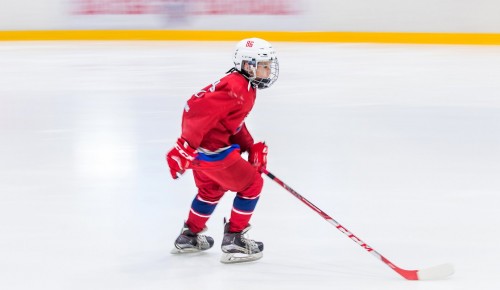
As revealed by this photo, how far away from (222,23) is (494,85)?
4091 millimetres

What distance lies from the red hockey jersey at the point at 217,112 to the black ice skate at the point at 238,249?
365 millimetres

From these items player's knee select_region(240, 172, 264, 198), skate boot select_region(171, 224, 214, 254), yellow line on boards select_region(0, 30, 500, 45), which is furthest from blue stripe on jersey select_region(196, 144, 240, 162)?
yellow line on boards select_region(0, 30, 500, 45)

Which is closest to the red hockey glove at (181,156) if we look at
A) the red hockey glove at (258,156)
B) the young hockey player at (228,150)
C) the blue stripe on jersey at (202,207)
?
the young hockey player at (228,150)

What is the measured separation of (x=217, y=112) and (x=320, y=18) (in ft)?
24.5

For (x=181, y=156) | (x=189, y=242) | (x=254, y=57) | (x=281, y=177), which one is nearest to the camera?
(x=181, y=156)

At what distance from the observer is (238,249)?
2926 mm

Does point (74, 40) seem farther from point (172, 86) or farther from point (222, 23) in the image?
point (172, 86)

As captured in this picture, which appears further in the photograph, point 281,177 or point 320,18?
point 320,18

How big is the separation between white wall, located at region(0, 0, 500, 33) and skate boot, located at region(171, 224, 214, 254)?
7.12 meters

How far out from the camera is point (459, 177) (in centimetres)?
416

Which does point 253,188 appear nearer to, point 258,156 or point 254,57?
point 258,156

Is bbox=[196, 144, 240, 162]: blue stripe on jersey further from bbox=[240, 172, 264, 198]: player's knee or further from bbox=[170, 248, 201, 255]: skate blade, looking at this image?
bbox=[170, 248, 201, 255]: skate blade

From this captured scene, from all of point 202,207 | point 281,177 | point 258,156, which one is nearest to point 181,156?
point 258,156

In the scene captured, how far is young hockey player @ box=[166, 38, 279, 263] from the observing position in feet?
8.80
